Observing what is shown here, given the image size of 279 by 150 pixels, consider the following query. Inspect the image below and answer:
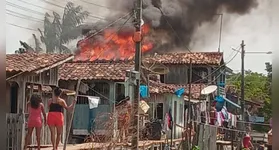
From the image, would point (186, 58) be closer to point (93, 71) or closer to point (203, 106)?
point (203, 106)

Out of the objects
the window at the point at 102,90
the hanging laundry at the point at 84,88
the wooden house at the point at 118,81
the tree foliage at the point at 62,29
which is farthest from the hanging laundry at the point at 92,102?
the tree foliage at the point at 62,29

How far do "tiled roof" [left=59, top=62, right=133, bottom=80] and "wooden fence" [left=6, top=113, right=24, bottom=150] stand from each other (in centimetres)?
184

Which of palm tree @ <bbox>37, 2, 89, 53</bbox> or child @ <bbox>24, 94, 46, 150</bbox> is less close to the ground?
palm tree @ <bbox>37, 2, 89, 53</bbox>

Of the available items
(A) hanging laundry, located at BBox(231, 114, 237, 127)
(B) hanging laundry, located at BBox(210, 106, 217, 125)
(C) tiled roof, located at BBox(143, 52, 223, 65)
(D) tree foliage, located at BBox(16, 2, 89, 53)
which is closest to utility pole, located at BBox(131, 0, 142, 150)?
(D) tree foliage, located at BBox(16, 2, 89, 53)

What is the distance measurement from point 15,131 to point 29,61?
28.0 inches

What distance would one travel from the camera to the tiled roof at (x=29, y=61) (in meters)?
4.11

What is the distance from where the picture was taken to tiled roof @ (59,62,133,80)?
6.19m

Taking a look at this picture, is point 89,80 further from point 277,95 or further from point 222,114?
point 277,95

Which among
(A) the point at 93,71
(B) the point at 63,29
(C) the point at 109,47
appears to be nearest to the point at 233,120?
(C) the point at 109,47

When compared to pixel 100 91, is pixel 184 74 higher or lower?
higher

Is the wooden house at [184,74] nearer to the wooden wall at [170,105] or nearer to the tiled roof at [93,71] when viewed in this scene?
the wooden wall at [170,105]

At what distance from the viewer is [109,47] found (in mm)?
7328

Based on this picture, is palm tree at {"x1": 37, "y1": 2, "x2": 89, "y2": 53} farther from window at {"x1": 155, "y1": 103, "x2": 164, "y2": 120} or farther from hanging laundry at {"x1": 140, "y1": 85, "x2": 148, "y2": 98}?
window at {"x1": 155, "y1": 103, "x2": 164, "y2": 120}

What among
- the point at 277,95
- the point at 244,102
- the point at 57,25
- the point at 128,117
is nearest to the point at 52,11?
the point at 57,25
